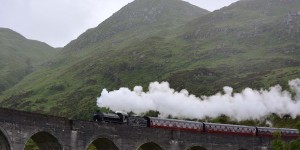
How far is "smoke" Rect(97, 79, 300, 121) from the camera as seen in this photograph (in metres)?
56.5

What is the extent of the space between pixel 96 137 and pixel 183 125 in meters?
11.7

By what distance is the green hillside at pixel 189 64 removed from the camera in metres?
113

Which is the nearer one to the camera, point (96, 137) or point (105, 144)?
point (96, 137)

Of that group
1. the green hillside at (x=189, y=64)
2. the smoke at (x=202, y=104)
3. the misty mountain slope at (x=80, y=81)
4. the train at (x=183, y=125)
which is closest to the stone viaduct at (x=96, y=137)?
the train at (x=183, y=125)

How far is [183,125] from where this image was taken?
4956cm

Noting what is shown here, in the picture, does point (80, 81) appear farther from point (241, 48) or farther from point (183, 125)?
point (183, 125)

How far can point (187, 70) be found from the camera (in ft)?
414

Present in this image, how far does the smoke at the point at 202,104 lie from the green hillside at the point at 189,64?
792 inches

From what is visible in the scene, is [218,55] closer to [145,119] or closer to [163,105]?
[163,105]

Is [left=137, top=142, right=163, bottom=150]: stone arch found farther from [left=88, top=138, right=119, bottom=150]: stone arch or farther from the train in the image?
[left=88, top=138, right=119, bottom=150]: stone arch

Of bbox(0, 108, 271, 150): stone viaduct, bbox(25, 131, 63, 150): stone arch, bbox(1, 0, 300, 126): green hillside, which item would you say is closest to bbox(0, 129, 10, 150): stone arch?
bbox(0, 108, 271, 150): stone viaduct

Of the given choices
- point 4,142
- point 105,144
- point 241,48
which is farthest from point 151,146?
point 241,48

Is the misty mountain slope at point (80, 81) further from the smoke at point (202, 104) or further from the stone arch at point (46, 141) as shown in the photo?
the stone arch at point (46, 141)

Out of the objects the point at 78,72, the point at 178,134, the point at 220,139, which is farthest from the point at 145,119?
the point at 78,72
